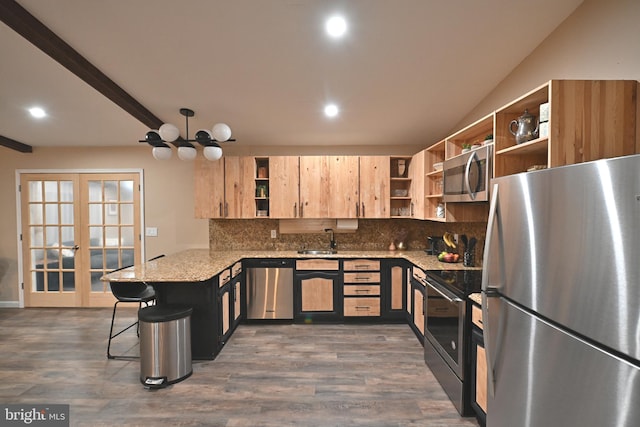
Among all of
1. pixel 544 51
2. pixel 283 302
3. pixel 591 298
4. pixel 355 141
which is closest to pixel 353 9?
pixel 544 51

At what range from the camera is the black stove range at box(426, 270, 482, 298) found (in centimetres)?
221

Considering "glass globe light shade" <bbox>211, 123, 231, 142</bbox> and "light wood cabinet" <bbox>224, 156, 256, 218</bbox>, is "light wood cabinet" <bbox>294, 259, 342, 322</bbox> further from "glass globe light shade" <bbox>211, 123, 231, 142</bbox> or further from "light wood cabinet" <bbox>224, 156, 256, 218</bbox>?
"glass globe light shade" <bbox>211, 123, 231, 142</bbox>

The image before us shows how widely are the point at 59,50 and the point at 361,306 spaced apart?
387cm

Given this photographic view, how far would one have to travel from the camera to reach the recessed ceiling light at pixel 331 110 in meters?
3.28

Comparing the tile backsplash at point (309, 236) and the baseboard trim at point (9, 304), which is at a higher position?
the tile backsplash at point (309, 236)

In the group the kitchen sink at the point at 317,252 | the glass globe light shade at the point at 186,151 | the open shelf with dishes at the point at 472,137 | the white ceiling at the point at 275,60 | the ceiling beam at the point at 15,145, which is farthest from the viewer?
the kitchen sink at the point at 317,252

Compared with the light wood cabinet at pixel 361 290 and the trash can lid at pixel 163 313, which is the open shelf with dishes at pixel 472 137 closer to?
the light wood cabinet at pixel 361 290

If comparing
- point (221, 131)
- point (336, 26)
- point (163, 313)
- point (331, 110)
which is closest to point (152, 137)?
point (221, 131)

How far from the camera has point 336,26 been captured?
6.68ft

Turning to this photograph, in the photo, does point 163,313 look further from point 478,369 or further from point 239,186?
point 478,369

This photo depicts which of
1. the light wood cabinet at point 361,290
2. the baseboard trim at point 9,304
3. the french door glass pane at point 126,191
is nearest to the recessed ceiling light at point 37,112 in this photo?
the french door glass pane at point 126,191

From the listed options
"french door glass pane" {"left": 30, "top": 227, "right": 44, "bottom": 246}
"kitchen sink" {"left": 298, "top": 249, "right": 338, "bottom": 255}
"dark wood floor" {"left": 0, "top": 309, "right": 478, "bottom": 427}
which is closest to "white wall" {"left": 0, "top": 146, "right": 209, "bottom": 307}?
"french door glass pane" {"left": 30, "top": 227, "right": 44, "bottom": 246}

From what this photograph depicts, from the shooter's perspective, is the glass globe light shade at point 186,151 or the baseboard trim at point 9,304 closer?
the glass globe light shade at point 186,151

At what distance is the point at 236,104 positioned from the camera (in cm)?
322
